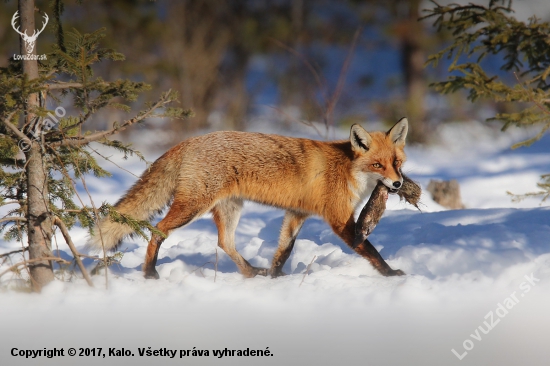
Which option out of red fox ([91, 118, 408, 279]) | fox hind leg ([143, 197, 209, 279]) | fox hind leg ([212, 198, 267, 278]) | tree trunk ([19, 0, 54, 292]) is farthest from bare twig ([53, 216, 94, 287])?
fox hind leg ([212, 198, 267, 278])

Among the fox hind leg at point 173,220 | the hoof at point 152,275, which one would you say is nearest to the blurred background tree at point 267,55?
the fox hind leg at point 173,220

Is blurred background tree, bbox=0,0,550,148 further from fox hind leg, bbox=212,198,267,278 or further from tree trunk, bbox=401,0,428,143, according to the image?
fox hind leg, bbox=212,198,267,278

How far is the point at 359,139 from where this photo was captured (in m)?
4.48

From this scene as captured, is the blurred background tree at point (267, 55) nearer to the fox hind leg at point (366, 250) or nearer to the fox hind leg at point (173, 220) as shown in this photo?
the fox hind leg at point (366, 250)

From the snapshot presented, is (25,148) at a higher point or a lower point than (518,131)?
lower

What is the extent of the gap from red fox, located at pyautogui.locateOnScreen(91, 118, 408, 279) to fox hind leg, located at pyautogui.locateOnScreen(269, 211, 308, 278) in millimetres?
144

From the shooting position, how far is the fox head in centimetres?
431

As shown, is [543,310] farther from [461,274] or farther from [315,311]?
[315,311]

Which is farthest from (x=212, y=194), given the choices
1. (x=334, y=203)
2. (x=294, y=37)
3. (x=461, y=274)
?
(x=294, y=37)

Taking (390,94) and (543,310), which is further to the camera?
(390,94)

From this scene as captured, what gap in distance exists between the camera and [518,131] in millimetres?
13969

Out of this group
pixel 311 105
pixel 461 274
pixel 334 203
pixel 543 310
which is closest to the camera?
pixel 543 310

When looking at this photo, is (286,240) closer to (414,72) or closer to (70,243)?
(70,243)

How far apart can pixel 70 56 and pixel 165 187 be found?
4.61ft
